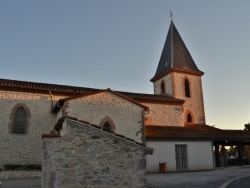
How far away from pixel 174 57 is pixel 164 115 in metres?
8.62

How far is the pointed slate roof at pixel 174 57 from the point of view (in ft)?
91.9

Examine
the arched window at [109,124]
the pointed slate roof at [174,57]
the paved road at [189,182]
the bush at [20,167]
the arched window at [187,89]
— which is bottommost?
the paved road at [189,182]

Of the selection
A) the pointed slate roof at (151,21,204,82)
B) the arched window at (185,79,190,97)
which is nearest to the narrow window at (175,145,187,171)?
the arched window at (185,79,190,97)

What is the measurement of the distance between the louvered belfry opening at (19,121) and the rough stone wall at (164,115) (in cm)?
972

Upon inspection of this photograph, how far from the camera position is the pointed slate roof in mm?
28000

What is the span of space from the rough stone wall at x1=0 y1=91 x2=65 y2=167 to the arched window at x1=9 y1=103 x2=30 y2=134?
19 cm

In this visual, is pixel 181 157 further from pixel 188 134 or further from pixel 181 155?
pixel 188 134

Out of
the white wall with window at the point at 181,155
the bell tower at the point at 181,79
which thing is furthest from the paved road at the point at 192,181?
the bell tower at the point at 181,79

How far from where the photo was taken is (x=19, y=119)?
58.1 ft

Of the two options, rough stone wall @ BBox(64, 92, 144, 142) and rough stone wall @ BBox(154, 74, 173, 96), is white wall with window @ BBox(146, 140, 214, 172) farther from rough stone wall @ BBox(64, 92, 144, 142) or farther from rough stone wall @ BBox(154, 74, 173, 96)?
rough stone wall @ BBox(154, 74, 173, 96)

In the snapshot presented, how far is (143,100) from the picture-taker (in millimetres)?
22141

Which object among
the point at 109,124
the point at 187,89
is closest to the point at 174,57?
the point at 187,89

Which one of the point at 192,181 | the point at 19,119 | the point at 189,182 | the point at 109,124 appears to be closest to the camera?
the point at 189,182

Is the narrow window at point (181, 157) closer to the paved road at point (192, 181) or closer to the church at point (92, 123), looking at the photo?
the church at point (92, 123)
